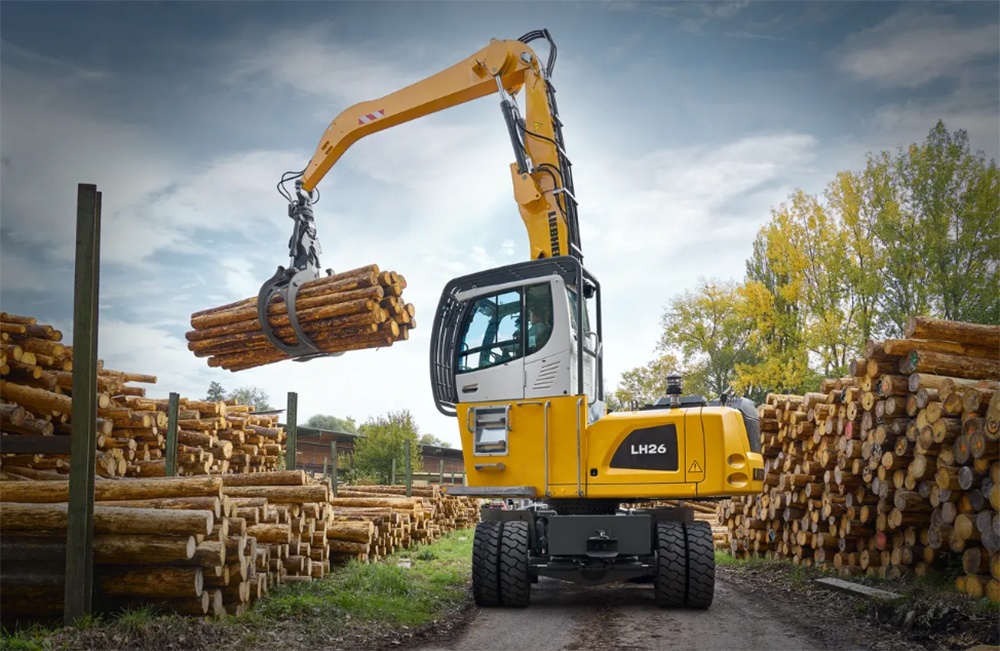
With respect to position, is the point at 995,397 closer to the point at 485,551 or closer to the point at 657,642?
the point at 657,642

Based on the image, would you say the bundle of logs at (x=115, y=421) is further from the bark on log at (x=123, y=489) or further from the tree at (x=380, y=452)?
the tree at (x=380, y=452)

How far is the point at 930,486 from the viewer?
959 centimetres

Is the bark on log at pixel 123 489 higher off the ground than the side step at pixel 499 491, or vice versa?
the bark on log at pixel 123 489

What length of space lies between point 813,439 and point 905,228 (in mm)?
13262

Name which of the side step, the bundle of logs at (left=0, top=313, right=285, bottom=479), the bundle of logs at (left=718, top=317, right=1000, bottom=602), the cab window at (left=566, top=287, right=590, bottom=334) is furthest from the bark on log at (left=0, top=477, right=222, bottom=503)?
the bundle of logs at (left=718, top=317, right=1000, bottom=602)

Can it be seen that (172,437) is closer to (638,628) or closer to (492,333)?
(492,333)

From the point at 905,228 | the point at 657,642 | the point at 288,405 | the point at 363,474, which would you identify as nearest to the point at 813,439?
the point at 657,642

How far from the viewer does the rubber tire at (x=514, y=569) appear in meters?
8.86

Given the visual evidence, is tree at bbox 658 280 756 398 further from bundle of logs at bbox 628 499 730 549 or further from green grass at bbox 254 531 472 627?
green grass at bbox 254 531 472 627

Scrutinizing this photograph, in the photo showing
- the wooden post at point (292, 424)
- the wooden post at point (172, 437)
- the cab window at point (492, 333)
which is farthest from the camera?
the wooden post at point (292, 424)

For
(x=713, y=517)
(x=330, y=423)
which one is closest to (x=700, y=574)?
(x=713, y=517)

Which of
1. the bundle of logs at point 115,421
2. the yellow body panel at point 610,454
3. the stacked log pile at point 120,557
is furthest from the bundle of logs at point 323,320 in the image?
the stacked log pile at point 120,557

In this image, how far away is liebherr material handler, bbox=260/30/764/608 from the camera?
339 inches

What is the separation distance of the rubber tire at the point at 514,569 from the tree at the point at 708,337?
24.8 m
